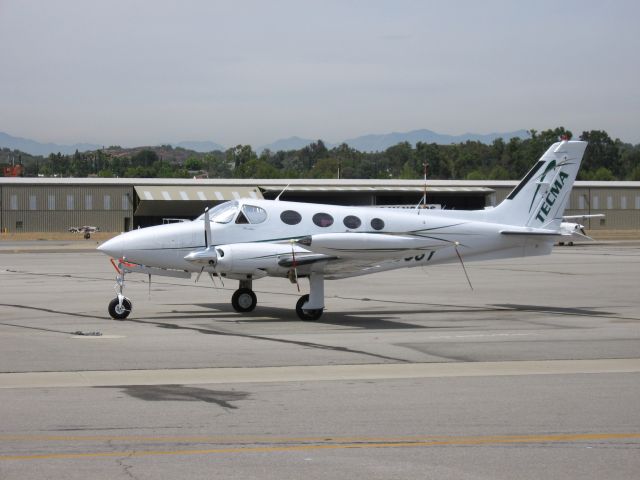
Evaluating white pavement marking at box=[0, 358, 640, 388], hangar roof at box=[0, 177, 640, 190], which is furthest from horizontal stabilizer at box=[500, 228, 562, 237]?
hangar roof at box=[0, 177, 640, 190]

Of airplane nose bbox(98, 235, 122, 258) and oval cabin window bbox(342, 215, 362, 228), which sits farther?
→ oval cabin window bbox(342, 215, 362, 228)

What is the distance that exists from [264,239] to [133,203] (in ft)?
193

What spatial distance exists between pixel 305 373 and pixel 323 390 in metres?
1.33

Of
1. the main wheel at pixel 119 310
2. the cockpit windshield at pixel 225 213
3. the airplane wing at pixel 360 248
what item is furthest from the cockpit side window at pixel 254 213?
the main wheel at pixel 119 310

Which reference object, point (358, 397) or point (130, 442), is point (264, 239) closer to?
point (358, 397)

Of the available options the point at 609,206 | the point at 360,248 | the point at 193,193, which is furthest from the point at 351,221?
the point at 609,206

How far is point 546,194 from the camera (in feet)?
71.6

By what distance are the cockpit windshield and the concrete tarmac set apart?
2150 millimetres

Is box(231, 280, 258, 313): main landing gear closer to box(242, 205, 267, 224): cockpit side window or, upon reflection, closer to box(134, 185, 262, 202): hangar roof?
box(242, 205, 267, 224): cockpit side window

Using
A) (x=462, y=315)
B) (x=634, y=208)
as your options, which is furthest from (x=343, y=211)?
(x=634, y=208)

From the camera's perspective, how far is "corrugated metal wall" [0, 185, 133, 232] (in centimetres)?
7622

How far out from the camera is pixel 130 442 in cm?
832

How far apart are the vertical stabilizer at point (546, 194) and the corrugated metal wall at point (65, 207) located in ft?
190

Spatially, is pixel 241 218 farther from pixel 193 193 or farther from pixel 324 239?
pixel 193 193
